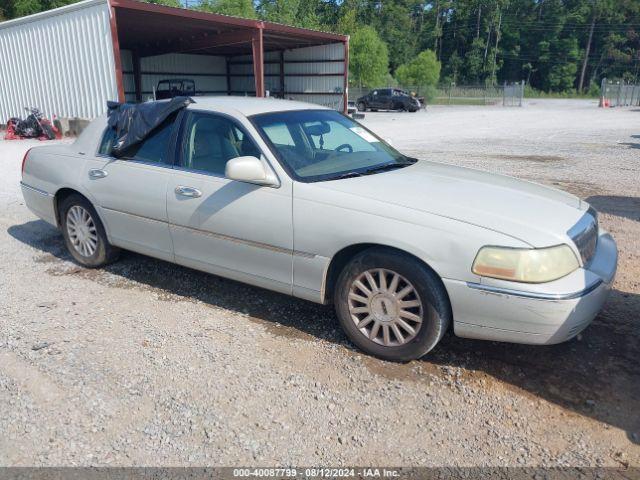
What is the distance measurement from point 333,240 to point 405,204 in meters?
0.52

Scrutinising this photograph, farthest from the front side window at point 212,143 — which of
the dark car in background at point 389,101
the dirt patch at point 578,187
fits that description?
the dark car in background at point 389,101

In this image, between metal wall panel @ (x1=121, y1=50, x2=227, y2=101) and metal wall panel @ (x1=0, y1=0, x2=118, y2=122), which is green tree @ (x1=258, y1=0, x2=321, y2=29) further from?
metal wall panel @ (x1=0, y1=0, x2=118, y2=122)

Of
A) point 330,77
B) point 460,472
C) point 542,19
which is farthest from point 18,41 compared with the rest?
point 542,19

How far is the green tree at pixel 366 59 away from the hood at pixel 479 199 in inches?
1883

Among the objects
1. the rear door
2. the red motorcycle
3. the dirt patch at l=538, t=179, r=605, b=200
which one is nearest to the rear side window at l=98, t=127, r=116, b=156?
the rear door

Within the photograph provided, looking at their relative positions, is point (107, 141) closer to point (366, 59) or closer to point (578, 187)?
point (578, 187)

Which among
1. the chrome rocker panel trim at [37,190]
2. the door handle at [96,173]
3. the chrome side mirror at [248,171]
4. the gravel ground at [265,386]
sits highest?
the chrome side mirror at [248,171]

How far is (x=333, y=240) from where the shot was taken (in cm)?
357

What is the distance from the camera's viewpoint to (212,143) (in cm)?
435

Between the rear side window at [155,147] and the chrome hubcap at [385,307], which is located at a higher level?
the rear side window at [155,147]

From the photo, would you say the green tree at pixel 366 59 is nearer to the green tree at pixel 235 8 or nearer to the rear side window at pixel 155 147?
the green tree at pixel 235 8

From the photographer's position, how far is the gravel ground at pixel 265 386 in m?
2.78

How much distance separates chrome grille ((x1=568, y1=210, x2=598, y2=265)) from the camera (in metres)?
3.35

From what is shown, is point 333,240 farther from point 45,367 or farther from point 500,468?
point 45,367
